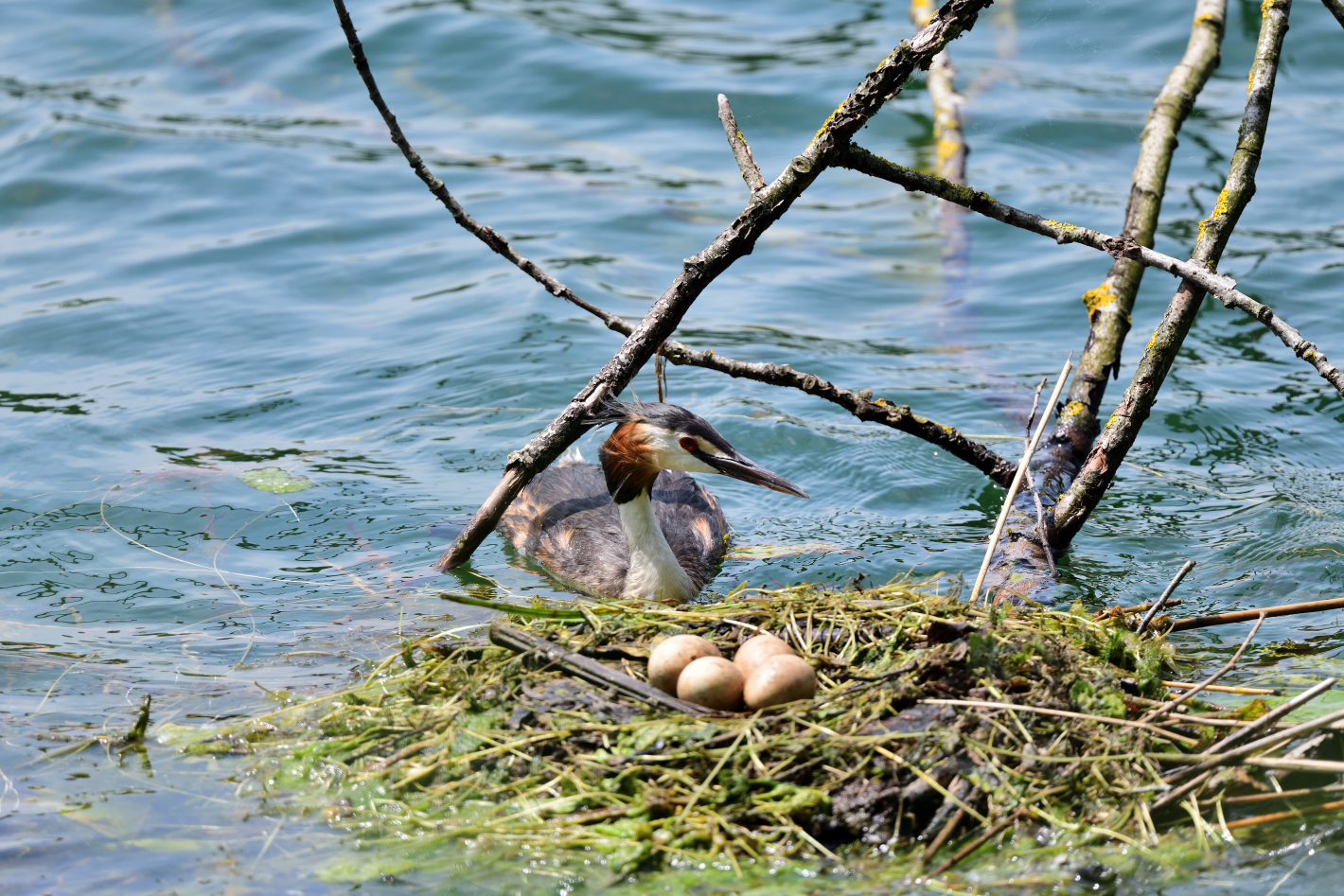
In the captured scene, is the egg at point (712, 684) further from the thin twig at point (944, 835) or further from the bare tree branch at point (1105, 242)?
the bare tree branch at point (1105, 242)

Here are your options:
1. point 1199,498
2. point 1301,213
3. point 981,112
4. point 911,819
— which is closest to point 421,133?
point 981,112

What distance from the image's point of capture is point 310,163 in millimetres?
12820

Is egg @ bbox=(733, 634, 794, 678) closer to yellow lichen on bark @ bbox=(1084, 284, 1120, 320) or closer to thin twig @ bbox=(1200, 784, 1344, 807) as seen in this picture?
thin twig @ bbox=(1200, 784, 1344, 807)

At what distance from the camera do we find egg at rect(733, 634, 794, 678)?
12.9ft

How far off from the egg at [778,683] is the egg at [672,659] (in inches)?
8.0

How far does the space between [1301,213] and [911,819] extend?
9.14 meters

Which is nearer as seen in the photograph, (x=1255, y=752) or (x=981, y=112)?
(x=1255, y=752)

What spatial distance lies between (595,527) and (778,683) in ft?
10.1

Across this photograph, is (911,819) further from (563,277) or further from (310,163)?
(310,163)

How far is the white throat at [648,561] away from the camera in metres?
6.00

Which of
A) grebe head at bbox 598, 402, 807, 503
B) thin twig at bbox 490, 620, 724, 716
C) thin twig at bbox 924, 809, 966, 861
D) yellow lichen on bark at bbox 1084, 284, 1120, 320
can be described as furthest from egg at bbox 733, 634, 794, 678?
yellow lichen on bark at bbox 1084, 284, 1120, 320

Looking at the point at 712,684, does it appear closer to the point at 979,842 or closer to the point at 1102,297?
the point at 979,842

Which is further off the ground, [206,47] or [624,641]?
[206,47]

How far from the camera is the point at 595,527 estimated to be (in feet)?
22.3
